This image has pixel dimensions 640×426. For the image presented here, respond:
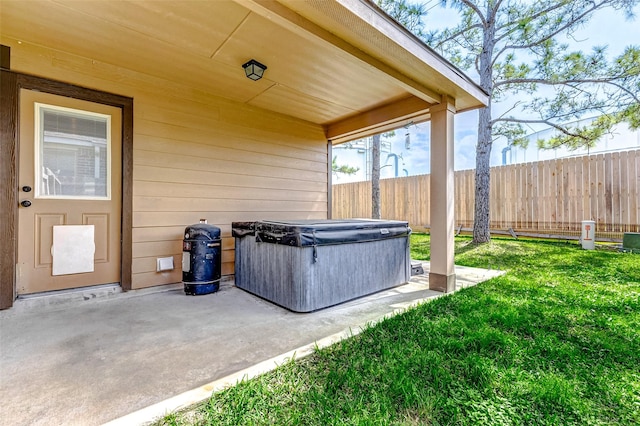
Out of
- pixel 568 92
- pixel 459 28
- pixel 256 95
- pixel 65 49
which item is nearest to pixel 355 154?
pixel 459 28

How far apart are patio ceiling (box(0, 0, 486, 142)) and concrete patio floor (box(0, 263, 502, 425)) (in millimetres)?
2224

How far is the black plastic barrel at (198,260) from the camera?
3.09 meters

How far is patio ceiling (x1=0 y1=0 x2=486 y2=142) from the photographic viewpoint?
80.7 inches

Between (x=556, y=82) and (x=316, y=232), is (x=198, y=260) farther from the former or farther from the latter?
(x=556, y=82)

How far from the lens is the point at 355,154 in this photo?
588 inches

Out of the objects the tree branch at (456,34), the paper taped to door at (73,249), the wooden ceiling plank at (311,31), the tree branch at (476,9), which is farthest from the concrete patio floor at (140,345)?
the tree branch at (476,9)

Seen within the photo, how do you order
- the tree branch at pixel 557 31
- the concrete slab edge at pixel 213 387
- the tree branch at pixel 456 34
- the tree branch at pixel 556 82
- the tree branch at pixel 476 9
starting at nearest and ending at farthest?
the concrete slab edge at pixel 213 387 → the tree branch at pixel 557 31 → the tree branch at pixel 556 82 → the tree branch at pixel 476 9 → the tree branch at pixel 456 34

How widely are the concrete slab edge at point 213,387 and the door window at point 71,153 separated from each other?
2.57 metres

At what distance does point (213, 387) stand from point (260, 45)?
2.68m

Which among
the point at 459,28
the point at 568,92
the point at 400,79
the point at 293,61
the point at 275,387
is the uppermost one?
the point at 459,28

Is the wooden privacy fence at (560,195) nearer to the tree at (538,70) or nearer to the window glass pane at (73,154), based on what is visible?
the tree at (538,70)

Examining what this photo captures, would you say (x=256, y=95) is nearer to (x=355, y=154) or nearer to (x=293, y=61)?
(x=293, y=61)

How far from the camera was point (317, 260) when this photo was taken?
8.47 ft

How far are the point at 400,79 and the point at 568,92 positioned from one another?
206 inches
